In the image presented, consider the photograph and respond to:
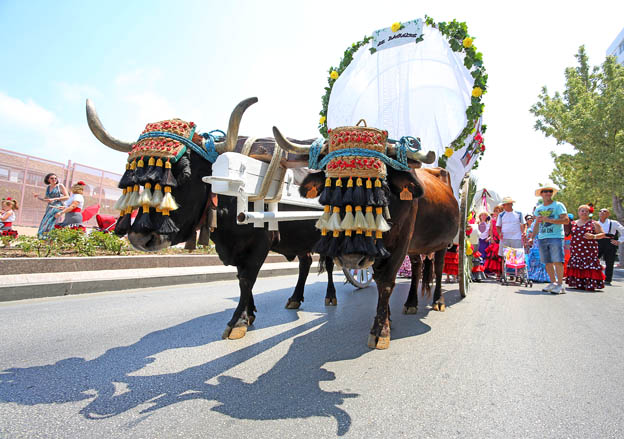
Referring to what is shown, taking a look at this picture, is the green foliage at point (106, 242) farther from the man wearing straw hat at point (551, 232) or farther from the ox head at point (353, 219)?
the man wearing straw hat at point (551, 232)

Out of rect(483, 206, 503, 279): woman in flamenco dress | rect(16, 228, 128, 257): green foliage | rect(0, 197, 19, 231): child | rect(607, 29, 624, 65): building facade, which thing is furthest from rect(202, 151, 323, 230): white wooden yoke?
rect(607, 29, 624, 65): building facade

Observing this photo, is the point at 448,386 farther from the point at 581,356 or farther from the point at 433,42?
the point at 433,42

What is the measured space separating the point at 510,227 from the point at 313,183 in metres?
6.39

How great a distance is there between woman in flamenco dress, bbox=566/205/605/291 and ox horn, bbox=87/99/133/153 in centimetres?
879

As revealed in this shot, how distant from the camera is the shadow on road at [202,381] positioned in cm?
200

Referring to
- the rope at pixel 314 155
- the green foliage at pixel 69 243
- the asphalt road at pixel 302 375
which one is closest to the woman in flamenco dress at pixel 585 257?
the asphalt road at pixel 302 375

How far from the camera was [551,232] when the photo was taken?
276 inches

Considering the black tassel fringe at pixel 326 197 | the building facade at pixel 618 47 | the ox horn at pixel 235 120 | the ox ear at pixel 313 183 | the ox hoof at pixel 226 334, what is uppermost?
the building facade at pixel 618 47

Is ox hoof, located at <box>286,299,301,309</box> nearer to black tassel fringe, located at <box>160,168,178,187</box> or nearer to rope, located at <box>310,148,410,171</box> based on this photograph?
rope, located at <box>310,148,410,171</box>

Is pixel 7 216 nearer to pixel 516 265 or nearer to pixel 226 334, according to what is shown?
pixel 226 334

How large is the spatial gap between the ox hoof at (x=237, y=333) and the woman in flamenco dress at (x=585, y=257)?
7.62 m

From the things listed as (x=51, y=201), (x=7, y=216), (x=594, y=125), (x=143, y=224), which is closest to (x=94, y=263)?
(x=51, y=201)

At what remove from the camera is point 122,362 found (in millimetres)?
2680

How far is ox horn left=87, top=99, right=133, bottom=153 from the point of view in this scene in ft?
8.89
